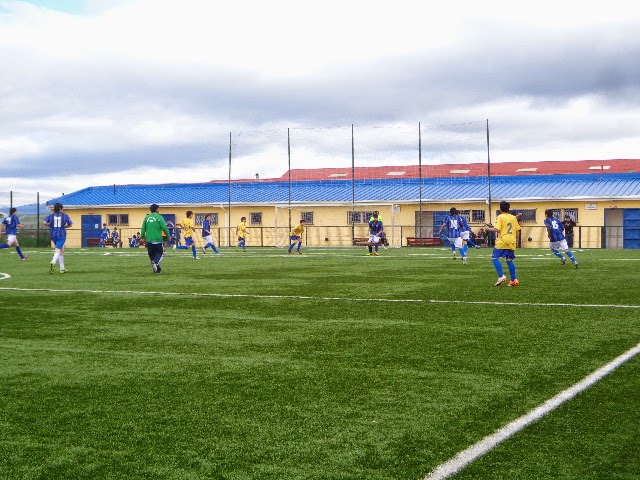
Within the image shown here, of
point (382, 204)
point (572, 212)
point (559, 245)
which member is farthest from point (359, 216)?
point (559, 245)

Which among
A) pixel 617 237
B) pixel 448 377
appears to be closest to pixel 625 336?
pixel 448 377

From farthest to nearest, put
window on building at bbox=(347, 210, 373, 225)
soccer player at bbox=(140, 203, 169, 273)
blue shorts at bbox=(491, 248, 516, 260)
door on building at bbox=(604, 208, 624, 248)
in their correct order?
window on building at bbox=(347, 210, 373, 225)
door on building at bbox=(604, 208, 624, 248)
soccer player at bbox=(140, 203, 169, 273)
blue shorts at bbox=(491, 248, 516, 260)

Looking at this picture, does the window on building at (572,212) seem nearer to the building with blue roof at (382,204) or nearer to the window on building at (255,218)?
the building with blue roof at (382,204)

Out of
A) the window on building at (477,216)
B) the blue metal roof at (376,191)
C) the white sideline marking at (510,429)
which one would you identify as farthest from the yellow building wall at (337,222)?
the white sideline marking at (510,429)

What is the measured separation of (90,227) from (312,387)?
5466 cm

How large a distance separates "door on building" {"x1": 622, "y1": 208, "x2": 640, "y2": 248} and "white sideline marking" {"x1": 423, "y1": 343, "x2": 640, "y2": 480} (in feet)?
135

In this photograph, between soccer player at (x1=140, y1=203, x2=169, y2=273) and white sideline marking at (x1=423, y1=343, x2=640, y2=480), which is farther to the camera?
soccer player at (x1=140, y1=203, x2=169, y2=273)

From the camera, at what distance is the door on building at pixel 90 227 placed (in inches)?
2264

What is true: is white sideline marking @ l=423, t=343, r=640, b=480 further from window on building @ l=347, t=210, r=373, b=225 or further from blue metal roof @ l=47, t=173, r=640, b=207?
window on building @ l=347, t=210, r=373, b=225

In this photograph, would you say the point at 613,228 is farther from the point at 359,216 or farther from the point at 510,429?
the point at 510,429

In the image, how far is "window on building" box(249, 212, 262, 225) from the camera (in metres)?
53.8

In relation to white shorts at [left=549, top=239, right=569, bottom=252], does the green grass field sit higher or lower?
lower

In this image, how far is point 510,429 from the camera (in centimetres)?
489

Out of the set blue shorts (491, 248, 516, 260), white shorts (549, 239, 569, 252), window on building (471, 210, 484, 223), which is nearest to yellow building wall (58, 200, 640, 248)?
window on building (471, 210, 484, 223)
